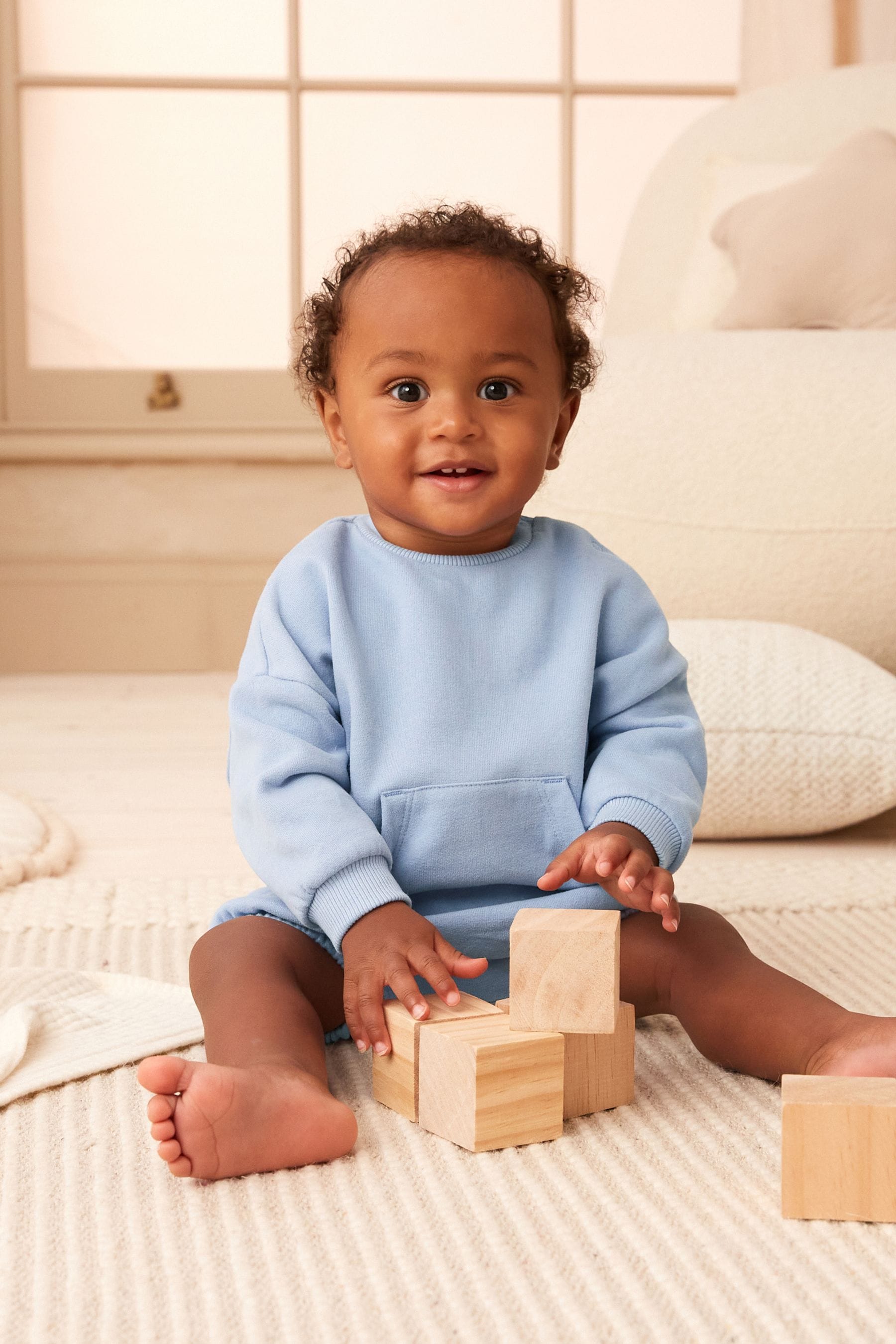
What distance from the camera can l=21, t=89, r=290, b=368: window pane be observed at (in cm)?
276

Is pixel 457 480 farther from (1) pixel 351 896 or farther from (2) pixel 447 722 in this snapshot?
(1) pixel 351 896

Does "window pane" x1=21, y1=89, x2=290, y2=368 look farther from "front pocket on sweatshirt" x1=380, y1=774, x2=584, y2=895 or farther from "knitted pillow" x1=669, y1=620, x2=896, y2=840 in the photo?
"front pocket on sweatshirt" x1=380, y1=774, x2=584, y2=895

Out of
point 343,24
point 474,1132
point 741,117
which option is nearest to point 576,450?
point 474,1132

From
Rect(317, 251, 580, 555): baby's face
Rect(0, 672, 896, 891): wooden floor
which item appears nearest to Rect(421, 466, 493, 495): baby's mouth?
Rect(317, 251, 580, 555): baby's face

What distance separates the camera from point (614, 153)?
2.86m

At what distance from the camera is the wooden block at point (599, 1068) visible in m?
0.66

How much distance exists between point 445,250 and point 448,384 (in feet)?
0.27

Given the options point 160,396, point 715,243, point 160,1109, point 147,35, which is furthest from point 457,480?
point 147,35

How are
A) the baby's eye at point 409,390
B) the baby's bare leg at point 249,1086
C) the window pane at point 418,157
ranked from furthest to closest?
the window pane at point 418,157
the baby's eye at point 409,390
the baby's bare leg at point 249,1086

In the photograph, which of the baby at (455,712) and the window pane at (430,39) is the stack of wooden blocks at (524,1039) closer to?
the baby at (455,712)

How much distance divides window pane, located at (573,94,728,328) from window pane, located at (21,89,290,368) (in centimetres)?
62

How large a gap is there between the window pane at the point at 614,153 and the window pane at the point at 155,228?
24.3 inches

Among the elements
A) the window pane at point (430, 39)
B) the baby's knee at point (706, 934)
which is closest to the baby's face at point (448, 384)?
the baby's knee at point (706, 934)

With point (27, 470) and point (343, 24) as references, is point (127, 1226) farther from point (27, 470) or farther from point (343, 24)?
point (343, 24)
